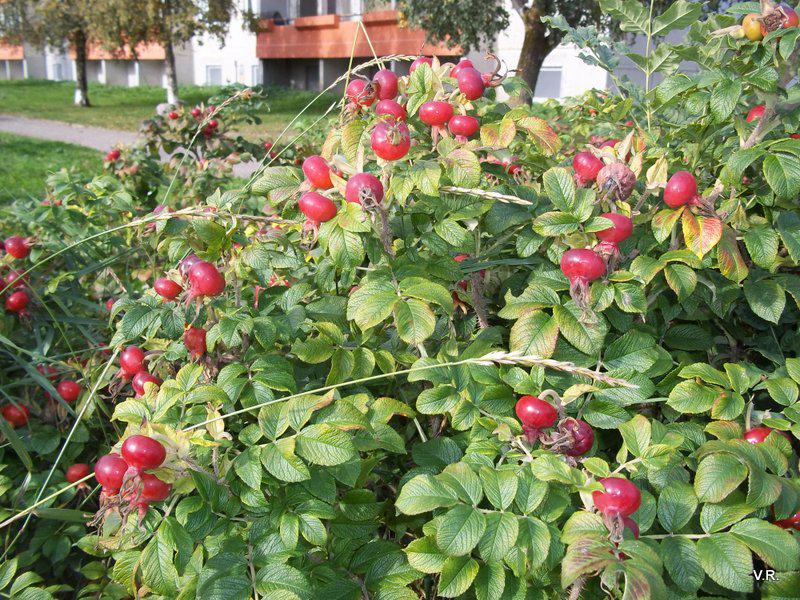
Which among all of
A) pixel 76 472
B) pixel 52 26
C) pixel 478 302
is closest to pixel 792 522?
pixel 478 302

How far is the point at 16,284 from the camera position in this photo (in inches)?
61.5

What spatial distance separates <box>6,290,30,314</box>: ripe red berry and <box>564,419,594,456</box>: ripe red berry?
1.27 meters

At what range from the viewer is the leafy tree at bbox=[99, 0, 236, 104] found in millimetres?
13234

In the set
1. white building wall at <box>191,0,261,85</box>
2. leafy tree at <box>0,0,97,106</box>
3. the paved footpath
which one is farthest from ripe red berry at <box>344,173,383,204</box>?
white building wall at <box>191,0,261,85</box>

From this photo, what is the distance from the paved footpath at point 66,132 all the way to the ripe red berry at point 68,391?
9303mm

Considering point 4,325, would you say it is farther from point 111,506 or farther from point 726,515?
point 726,515

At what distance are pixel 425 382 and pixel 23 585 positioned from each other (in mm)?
707

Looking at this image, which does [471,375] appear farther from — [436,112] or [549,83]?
[549,83]

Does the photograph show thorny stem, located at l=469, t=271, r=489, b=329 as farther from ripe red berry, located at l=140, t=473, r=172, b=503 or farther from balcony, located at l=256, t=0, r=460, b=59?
balcony, located at l=256, t=0, r=460, b=59

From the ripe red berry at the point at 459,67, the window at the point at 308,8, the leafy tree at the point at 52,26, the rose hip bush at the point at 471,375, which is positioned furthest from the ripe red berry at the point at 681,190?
the window at the point at 308,8

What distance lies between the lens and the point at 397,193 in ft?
2.94

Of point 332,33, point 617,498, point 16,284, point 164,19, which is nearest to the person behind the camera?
point 617,498

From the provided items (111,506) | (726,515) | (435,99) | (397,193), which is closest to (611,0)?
(435,99)

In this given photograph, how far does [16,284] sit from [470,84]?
1147 millimetres
